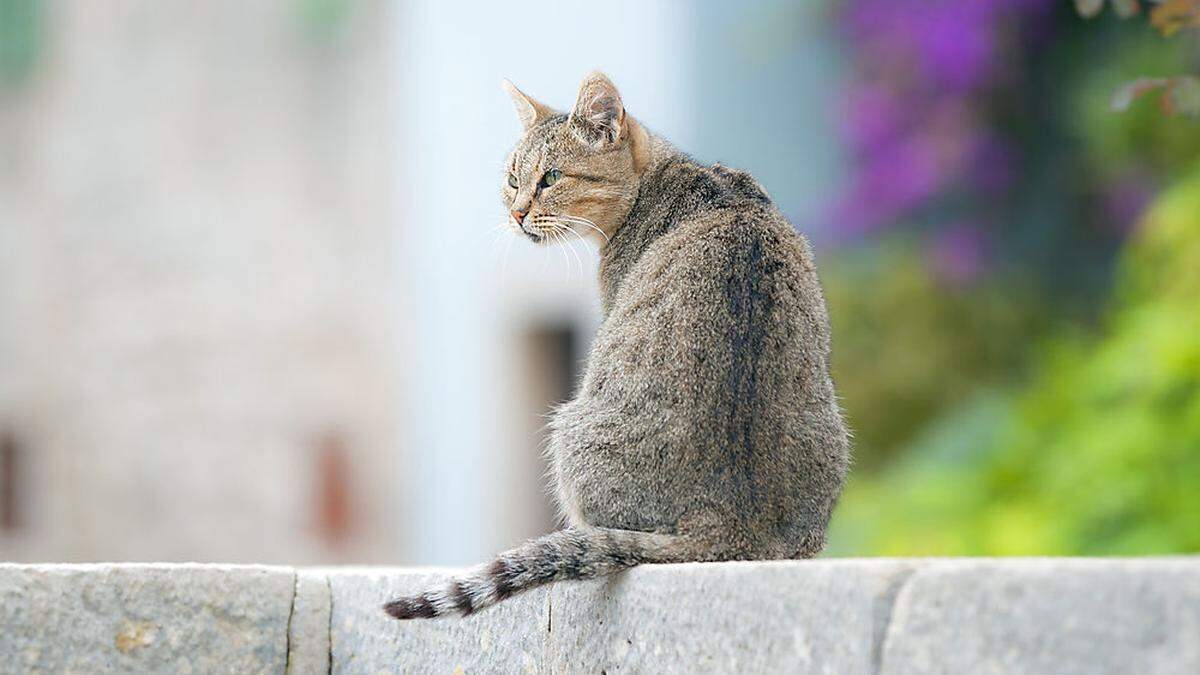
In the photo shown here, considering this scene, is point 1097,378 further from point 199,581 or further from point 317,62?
point 317,62

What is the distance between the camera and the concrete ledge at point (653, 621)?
1.86m

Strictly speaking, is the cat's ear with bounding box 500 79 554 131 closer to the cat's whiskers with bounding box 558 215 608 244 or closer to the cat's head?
the cat's head

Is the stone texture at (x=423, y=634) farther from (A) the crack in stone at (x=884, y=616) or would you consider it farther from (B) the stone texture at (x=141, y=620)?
(A) the crack in stone at (x=884, y=616)

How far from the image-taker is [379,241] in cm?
1048

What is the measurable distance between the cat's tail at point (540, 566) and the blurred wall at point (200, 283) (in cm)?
769

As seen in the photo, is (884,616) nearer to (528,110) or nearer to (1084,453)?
(528,110)

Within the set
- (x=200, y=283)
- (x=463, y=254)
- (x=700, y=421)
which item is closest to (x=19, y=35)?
(x=200, y=283)

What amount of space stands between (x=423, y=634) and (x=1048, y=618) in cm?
157

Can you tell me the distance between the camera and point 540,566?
8.95 feet

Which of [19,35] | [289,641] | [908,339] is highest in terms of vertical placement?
[19,35]

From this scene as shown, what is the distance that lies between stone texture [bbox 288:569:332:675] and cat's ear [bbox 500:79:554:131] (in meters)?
1.18

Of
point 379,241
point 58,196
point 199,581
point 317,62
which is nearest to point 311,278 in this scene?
point 379,241

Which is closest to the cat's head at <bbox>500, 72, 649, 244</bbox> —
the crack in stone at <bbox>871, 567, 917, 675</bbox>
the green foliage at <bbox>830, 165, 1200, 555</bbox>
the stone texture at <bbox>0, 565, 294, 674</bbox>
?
the stone texture at <bbox>0, 565, 294, 674</bbox>

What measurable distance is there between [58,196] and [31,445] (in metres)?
1.77
